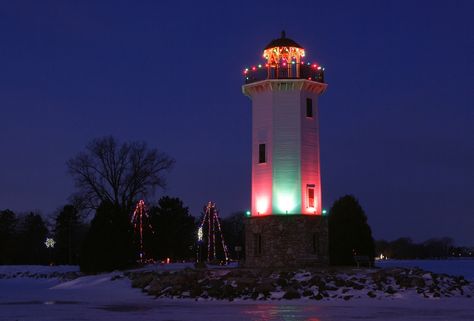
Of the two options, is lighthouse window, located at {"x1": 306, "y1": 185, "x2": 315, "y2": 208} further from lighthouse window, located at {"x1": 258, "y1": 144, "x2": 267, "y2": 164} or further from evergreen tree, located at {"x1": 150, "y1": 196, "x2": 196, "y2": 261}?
evergreen tree, located at {"x1": 150, "y1": 196, "x2": 196, "y2": 261}

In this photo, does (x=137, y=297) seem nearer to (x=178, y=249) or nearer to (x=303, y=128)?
(x=303, y=128)

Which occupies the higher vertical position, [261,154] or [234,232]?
[234,232]

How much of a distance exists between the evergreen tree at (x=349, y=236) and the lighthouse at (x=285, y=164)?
2903 mm

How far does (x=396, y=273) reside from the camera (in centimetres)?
3331

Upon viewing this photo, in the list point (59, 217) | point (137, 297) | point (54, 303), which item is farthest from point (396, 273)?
point (59, 217)

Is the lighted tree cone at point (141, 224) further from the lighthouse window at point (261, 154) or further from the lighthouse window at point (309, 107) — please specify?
the lighthouse window at point (309, 107)

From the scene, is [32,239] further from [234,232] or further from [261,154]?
[261,154]

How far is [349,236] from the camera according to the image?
41594mm

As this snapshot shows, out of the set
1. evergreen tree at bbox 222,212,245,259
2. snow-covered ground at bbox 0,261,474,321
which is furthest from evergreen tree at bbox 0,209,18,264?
snow-covered ground at bbox 0,261,474,321

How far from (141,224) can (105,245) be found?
257 inches

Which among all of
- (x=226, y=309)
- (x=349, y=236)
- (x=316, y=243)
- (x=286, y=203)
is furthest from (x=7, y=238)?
(x=226, y=309)

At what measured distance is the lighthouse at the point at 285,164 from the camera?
3819 cm

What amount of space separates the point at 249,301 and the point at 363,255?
14.9 metres

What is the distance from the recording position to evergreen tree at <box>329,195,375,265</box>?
136ft
